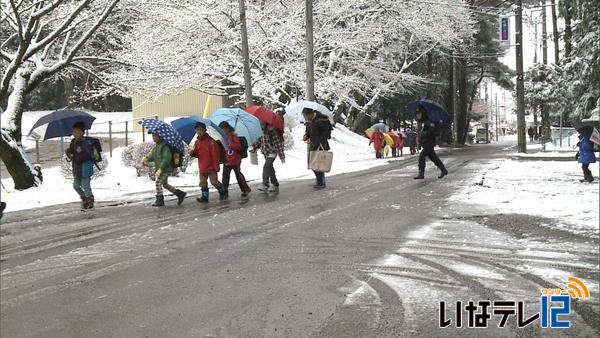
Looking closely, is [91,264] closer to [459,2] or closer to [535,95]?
[459,2]

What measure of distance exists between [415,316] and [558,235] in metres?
3.56

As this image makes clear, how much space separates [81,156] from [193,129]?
8.59ft

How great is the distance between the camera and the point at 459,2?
32531mm

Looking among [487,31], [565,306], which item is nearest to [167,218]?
[565,306]

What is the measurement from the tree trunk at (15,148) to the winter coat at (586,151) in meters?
13.7

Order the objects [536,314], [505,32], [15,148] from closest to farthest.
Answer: [536,314]
[15,148]
[505,32]

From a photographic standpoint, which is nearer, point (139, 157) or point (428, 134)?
point (428, 134)

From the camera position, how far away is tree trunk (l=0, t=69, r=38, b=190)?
15.1 m

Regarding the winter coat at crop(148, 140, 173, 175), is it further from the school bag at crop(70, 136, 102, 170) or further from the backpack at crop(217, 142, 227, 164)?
the school bag at crop(70, 136, 102, 170)

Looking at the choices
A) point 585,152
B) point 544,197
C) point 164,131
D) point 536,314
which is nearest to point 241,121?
point 164,131

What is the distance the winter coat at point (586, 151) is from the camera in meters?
11.9

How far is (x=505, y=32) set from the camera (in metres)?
24.6

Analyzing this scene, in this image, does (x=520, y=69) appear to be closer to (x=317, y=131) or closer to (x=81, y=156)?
(x=317, y=131)

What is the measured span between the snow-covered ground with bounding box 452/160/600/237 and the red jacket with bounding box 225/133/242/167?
4.59 m
